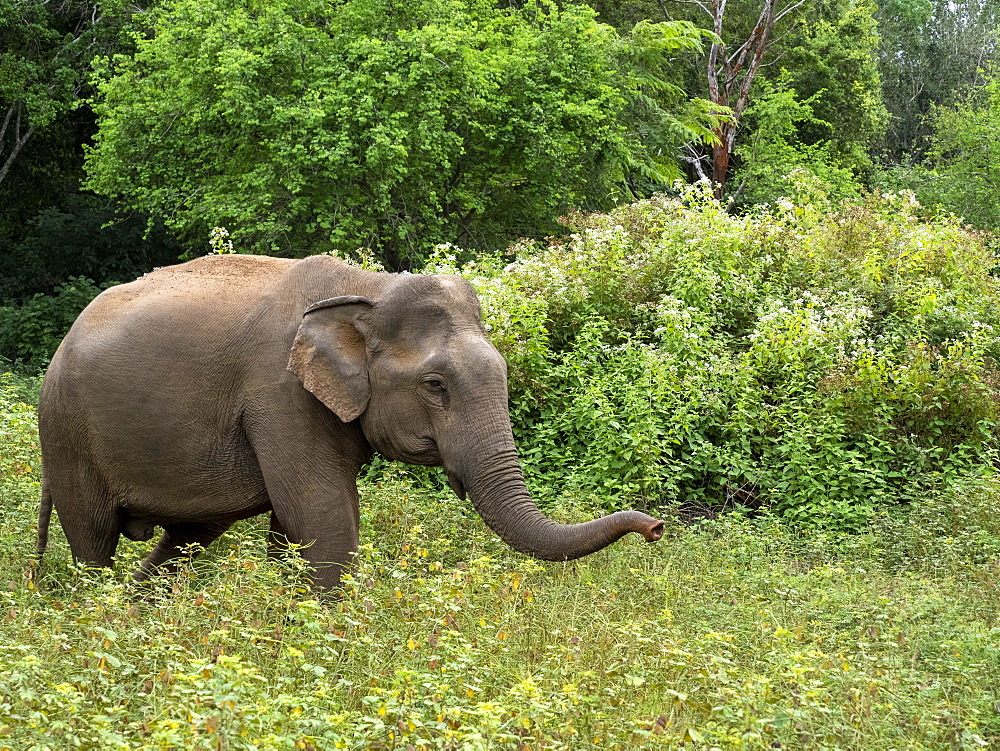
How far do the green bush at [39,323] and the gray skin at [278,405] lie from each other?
1775 centimetres

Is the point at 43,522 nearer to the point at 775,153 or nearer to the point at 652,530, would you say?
the point at 652,530

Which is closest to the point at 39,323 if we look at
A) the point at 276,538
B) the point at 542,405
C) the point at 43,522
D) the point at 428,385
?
the point at 542,405

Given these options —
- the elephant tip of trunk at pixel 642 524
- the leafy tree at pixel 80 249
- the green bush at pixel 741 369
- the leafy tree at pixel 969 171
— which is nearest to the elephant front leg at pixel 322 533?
the elephant tip of trunk at pixel 642 524

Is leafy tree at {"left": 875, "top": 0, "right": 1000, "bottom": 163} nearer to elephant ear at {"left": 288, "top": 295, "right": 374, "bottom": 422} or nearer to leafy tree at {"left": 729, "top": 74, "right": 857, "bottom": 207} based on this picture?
leafy tree at {"left": 729, "top": 74, "right": 857, "bottom": 207}

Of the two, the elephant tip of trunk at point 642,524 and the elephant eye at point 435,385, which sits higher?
the elephant eye at point 435,385

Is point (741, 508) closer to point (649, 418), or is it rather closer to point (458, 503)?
point (649, 418)

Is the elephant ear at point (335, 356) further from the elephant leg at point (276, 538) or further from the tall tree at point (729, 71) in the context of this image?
the tall tree at point (729, 71)

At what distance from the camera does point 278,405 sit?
21.1 ft

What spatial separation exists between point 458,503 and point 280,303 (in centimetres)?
341

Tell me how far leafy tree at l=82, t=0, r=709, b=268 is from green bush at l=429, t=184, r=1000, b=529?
7.13 meters

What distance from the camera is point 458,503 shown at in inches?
381

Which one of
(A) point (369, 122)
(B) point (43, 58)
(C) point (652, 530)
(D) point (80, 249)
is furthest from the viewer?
(D) point (80, 249)

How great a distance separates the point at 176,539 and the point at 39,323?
18.4 metres

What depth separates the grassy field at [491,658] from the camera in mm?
4273
